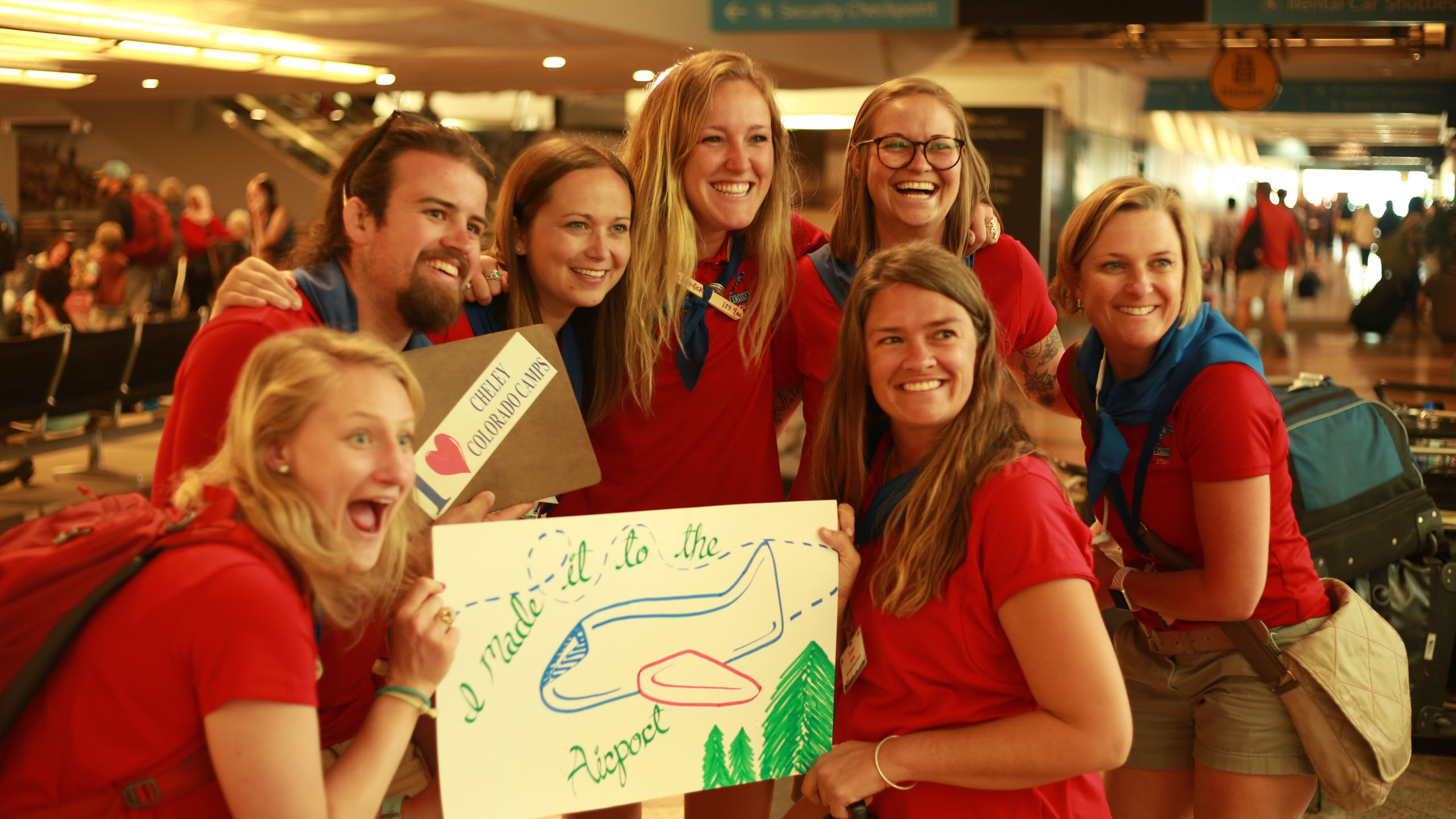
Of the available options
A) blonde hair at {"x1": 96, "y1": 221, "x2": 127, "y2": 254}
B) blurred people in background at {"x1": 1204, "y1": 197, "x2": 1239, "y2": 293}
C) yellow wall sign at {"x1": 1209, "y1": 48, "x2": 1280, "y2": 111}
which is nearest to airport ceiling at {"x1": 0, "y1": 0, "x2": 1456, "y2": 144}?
yellow wall sign at {"x1": 1209, "y1": 48, "x2": 1280, "y2": 111}

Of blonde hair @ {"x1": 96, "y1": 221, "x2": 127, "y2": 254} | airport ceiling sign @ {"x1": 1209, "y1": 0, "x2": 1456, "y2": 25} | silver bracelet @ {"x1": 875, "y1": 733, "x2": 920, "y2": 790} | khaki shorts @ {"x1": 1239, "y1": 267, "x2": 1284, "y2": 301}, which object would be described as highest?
airport ceiling sign @ {"x1": 1209, "y1": 0, "x2": 1456, "y2": 25}

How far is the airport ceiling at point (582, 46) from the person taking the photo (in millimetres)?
7543

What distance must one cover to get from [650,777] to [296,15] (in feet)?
23.8

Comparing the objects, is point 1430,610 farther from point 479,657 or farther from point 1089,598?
point 479,657

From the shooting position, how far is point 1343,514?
104 inches

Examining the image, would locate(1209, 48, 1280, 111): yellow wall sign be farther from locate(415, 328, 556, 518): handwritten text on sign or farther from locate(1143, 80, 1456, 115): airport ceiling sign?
locate(415, 328, 556, 518): handwritten text on sign

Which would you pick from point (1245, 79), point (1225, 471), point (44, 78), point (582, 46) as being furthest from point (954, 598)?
point (1245, 79)

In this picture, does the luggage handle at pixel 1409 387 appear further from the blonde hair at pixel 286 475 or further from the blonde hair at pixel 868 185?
the blonde hair at pixel 286 475

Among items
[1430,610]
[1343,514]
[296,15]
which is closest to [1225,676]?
[1343,514]

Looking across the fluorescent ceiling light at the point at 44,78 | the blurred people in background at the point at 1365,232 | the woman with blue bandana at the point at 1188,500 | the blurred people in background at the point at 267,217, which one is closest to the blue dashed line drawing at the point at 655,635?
the woman with blue bandana at the point at 1188,500

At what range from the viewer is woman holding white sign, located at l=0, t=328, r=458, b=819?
50.9 inches

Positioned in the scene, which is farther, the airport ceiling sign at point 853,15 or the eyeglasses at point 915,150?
the airport ceiling sign at point 853,15

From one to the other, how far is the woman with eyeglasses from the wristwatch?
0.47m

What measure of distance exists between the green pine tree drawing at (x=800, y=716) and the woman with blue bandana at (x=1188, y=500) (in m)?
0.75
